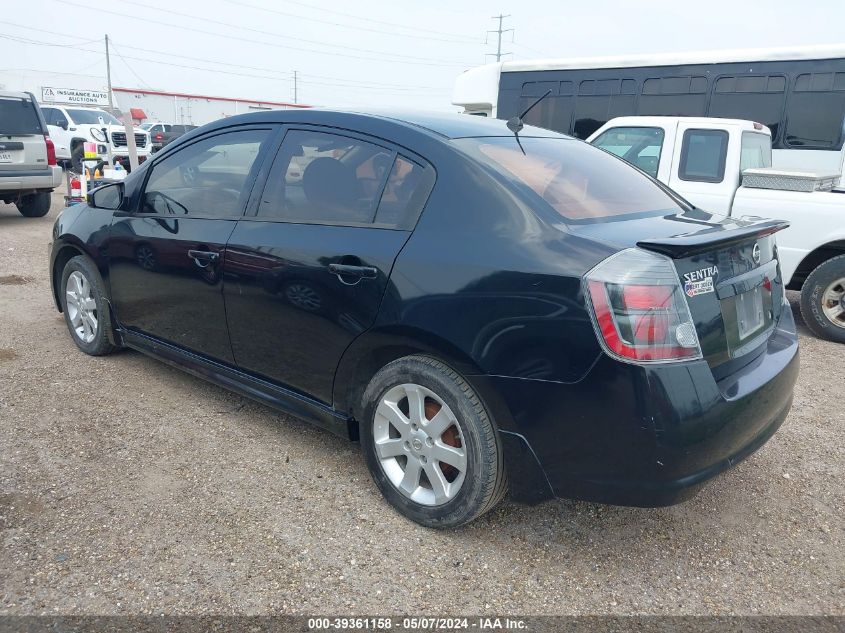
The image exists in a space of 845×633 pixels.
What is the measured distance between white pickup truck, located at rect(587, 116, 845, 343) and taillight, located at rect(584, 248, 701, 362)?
313 cm

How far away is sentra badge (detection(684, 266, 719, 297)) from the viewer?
2.23 m

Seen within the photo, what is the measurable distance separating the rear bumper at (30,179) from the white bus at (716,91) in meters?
8.05

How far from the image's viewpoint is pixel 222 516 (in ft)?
9.04

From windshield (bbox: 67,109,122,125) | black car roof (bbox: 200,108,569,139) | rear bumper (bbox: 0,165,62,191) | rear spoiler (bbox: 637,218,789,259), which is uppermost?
windshield (bbox: 67,109,122,125)

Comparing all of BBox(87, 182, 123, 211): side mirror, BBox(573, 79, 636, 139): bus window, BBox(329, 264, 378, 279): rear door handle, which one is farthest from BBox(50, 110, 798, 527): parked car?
BBox(573, 79, 636, 139): bus window

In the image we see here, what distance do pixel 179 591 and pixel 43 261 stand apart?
675 cm

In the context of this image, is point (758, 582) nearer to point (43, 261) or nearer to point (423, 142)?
point (423, 142)

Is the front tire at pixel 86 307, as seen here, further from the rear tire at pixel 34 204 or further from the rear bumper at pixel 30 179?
the rear tire at pixel 34 204

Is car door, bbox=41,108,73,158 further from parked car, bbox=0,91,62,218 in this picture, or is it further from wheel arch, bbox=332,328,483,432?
wheel arch, bbox=332,328,483,432

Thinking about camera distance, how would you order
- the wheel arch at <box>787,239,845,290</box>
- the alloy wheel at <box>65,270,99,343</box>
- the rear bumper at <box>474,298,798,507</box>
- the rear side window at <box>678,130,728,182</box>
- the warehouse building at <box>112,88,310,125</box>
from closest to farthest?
the rear bumper at <box>474,298,798,507</box>
the alloy wheel at <box>65,270,99,343</box>
the wheel arch at <box>787,239,845,290</box>
the rear side window at <box>678,130,728,182</box>
the warehouse building at <box>112,88,310,125</box>

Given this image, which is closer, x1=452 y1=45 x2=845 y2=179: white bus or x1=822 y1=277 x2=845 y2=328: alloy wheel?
x1=822 y1=277 x2=845 y2=328: alloy wheel

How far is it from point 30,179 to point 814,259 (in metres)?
10.6

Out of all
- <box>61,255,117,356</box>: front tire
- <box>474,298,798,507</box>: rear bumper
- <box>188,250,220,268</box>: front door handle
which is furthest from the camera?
<box>61,255,117,356</box>: front tire

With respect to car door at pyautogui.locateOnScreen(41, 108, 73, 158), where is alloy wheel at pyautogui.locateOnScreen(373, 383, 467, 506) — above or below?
below
